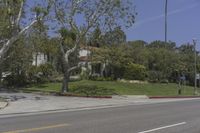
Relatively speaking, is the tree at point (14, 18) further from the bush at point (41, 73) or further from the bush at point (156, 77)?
the bush at point (156, 77)

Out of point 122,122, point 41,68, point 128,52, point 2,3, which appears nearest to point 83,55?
point 128,52

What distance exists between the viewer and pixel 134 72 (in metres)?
A: 70.4

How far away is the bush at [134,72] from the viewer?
2751 inches

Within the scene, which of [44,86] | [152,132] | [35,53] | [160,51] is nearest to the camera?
[152,132]

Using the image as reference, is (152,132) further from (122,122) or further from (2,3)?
(2,3)

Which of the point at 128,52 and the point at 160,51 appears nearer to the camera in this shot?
the point at 128,52

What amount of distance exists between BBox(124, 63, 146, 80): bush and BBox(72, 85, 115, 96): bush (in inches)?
688

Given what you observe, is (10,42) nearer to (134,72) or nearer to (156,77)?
(134,72)

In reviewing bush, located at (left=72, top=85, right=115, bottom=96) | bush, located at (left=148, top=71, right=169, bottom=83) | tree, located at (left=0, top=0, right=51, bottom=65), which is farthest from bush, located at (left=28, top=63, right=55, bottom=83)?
tree, located at (left=0, top=0, right=51, bottom=65)

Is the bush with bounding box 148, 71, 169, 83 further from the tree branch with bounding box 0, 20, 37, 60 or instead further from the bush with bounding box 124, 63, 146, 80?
the tree branch with bounding box 0, 20, 37, 60

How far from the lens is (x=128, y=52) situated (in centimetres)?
7400

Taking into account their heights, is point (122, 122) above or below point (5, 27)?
below

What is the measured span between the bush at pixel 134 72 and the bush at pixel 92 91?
17.5 m

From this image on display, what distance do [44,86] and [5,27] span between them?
1789cm
